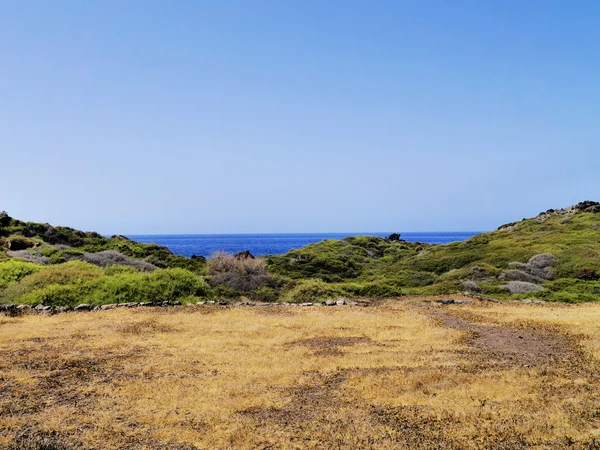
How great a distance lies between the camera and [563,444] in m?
7.58

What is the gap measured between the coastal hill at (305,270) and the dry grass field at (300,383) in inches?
219

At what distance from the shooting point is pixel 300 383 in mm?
10969

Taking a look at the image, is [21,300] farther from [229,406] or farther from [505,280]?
[505,280]

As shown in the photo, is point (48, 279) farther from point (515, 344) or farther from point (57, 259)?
point (515, 344)

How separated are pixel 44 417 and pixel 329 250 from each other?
5279 centimetres

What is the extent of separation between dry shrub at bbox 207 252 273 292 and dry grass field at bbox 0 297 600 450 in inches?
471

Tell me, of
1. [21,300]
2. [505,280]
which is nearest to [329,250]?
[505,280]

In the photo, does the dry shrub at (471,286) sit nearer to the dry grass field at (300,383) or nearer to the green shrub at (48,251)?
the dry grass field at (300,383)

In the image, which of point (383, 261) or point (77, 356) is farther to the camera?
point (383, 261)

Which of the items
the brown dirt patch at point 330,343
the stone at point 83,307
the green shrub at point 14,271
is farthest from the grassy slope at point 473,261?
A: the green shrub at point 14,271

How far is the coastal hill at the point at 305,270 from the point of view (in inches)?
953

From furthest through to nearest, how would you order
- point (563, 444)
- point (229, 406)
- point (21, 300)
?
point (21, 300)
point (229, 406)
point (563, 444)

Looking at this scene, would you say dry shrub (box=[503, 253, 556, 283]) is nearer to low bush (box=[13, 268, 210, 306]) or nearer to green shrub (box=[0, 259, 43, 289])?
low bush (box=[13, 268, 210, 306])

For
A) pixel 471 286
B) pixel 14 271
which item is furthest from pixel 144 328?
pixel 471 286
